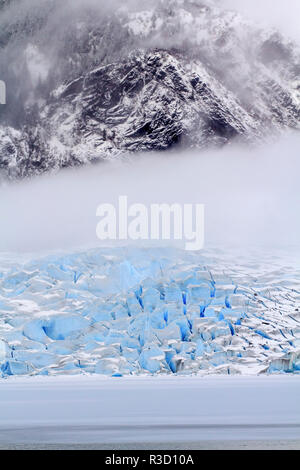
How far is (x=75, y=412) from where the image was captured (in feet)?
61.4

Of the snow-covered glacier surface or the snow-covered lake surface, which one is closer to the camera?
the snow-covered lake surface

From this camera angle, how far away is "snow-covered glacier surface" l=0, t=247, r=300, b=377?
3803cm

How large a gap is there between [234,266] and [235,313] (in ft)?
62.5

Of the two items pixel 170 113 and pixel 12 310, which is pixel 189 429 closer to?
pixel 12 310

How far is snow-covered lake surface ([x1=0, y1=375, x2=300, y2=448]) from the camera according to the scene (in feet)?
40.7

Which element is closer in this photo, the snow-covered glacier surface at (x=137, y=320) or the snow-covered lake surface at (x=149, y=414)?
the snow-covered lake surface at (x=149, y=414)

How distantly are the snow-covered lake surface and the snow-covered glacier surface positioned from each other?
5.45 m

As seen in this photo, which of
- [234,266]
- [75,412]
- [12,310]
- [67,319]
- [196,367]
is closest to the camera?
[75,412]

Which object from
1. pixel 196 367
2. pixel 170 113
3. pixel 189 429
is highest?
pixel 170 113

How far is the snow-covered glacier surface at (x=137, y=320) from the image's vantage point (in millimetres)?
38031

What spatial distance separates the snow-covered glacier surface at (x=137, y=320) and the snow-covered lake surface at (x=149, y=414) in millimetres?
5449

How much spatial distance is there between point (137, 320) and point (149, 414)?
21.9 metres

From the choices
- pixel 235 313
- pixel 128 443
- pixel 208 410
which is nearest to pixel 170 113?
pixel 235 313

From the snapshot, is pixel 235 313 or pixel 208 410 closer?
pixel 208 410
